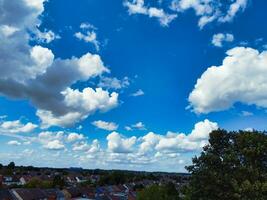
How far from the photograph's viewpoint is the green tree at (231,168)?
25452 mm

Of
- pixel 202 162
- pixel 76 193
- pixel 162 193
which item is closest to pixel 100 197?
pixel 76 193

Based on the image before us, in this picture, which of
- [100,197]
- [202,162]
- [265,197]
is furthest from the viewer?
[100,197]

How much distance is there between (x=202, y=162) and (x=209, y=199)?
2.49m

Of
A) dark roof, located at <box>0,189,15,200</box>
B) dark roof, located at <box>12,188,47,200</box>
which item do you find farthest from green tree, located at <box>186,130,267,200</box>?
dark roof, located at <box>12,188,47,200</box>

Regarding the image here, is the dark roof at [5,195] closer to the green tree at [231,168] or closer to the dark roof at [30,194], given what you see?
the dark roof at [30,194]

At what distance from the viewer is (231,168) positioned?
27.3 metres

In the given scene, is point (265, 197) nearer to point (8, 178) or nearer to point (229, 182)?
point (229, 182)

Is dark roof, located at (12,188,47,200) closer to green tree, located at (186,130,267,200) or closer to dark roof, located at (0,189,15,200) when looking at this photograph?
dark roof, located at (0,189,15,200)

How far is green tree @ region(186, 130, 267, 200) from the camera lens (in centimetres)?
2545

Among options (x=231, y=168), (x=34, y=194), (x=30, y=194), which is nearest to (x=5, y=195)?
(x=30, y=194)

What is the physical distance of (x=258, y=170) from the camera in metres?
26.1

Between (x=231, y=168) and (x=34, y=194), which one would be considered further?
(x=34, y=194)

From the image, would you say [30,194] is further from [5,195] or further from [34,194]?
[5,195]

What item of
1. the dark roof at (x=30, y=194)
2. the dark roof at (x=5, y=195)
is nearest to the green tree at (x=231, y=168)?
the dark roof at (x=5, y=195)
